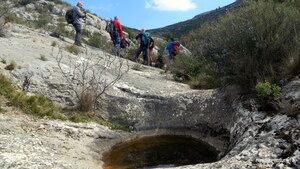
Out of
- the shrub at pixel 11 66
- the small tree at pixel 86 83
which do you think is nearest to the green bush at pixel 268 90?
the small tree at pixel 86 83

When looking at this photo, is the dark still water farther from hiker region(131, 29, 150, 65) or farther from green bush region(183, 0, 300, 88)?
hiker region(131, 29, 150, 65)

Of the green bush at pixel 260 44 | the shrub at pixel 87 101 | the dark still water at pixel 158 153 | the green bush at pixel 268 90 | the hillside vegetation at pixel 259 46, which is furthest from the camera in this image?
the shrub at pixel 87 101

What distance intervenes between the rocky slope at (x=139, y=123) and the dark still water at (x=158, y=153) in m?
0.26

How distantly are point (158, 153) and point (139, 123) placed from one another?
1.56 metres

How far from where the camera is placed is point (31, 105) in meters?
6.68

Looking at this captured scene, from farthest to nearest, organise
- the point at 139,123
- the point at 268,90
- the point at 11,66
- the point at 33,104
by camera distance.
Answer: the point at 139,123 → the point at 11,66 → the point at 33,104 → the point at 268,90

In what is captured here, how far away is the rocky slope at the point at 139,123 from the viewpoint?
422 cm

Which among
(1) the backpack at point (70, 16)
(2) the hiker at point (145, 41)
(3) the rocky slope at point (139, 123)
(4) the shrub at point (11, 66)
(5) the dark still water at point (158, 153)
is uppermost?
(1) the backpack at point (70, 16)

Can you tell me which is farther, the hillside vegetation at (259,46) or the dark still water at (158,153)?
the hillside vegetation at (259,46)

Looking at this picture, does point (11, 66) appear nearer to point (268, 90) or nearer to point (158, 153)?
point (158, 153)

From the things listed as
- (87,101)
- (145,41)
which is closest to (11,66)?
(87,101)

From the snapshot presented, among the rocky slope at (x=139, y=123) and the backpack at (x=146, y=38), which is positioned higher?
the backpack at (x=146, y=38)

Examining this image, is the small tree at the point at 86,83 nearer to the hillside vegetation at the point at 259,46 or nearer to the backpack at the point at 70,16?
the hillside vegetation at the point at 259,46

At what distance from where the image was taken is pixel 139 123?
762 centimetres
